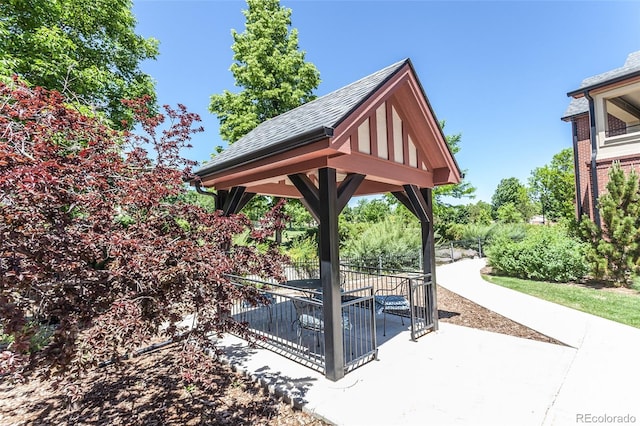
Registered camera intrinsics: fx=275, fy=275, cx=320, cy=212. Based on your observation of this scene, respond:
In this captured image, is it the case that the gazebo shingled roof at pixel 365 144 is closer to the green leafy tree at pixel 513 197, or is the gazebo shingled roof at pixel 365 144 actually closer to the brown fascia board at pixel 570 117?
the brown fascia board at pixel 570 117

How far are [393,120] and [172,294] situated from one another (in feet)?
14.6

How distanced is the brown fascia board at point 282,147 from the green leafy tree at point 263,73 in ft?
29.2

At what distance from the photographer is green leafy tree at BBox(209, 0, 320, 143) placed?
44.0ft

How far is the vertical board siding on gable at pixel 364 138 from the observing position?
4.43 meters

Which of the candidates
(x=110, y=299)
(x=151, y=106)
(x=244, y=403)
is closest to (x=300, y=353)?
(x=244, y=403)

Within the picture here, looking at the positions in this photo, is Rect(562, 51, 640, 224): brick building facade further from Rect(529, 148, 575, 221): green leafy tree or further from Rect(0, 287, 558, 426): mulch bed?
Rect(0, 287, 558, 426): mulch bed

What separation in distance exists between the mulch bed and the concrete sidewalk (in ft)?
0.75

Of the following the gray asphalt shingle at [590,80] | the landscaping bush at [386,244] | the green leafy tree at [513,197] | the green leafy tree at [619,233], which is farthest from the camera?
the green leafy tree at [513,197]

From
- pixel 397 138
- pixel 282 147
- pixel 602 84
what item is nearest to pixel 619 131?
pixel 602 84

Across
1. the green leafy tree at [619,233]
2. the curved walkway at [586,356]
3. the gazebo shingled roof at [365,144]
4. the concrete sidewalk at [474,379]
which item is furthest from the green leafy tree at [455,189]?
the concrete sidewalk at [474,379]

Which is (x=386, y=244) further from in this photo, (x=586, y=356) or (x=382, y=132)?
(x=382, y=132)

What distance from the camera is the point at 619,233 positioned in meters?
9.15

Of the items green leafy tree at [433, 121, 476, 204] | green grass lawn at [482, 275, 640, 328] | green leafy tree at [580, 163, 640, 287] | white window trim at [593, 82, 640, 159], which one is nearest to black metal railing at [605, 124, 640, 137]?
white window trim at [593, 82, 640, 159]

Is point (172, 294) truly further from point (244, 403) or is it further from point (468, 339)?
point (468, 339)
